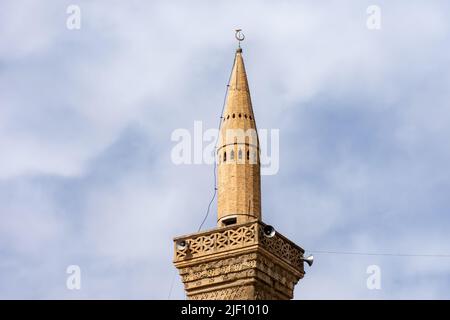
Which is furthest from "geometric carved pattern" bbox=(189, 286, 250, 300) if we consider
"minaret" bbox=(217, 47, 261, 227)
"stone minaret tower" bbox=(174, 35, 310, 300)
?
"minaret" bbox=(217, 47, 261, 227)

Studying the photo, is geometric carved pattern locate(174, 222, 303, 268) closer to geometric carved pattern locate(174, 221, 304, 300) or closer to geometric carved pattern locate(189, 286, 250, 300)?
geometric carved pattern locate(174, 221, 304, 300)

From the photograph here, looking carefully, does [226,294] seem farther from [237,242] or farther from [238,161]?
[238,161]

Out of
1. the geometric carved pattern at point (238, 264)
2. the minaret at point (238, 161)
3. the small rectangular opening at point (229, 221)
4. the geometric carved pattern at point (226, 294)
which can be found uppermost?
the minaret at point (238, 161)

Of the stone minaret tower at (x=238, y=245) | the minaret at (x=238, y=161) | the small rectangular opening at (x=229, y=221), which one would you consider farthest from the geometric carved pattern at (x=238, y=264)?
the minaret at (x=238, y=161)

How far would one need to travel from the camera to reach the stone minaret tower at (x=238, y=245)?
964 inches

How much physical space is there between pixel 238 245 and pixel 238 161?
6.93 feet

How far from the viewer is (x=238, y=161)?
2580 centimetres

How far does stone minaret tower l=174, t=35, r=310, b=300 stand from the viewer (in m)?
24.5

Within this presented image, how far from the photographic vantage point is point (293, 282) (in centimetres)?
2559

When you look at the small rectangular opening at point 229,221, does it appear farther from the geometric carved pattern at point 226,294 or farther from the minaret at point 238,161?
the geometric carved pattern at point 226,294
